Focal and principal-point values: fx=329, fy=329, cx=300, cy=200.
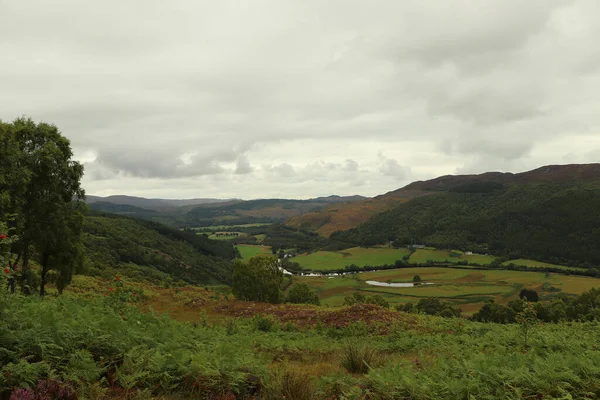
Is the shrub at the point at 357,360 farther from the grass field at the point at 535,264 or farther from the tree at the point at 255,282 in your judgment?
the grass field at the point at 535,264

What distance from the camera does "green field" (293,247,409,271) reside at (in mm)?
157875

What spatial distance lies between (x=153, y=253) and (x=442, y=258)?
126760 millimetres

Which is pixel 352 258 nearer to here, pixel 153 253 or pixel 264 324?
pixel 153 253

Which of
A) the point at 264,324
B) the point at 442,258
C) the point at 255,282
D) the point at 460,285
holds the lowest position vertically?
the point at 460,285

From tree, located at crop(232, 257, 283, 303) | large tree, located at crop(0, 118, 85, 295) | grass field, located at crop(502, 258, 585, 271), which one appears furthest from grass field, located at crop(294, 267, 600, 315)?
large tree, located at crop(0, 118, 85, 295)

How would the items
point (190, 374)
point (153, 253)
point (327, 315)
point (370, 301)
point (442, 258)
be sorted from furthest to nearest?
point (442, 258) < point (153, 253) < point (370, 301) < point (327, 315) < point (190, 374)

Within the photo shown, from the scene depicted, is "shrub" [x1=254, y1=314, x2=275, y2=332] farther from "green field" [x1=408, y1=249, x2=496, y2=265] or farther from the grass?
"green field" [x1=408, y1=249, x2=496, y2=265]

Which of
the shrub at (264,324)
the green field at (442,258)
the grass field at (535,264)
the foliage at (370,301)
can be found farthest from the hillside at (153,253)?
the grass field at (535,264)

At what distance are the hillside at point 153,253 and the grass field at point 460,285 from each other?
4359 centimetres

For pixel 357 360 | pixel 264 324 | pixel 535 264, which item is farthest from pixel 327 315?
pixel 535 264

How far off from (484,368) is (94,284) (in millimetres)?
38690

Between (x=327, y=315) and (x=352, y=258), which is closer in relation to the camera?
(x=327, y=315)

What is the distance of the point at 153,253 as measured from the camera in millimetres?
116188

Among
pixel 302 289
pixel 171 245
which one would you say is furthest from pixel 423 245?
pixel 302 289
